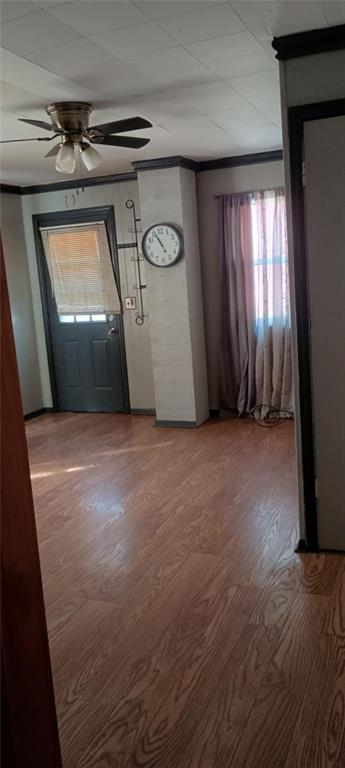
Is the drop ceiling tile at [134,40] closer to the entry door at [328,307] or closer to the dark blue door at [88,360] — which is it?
the entry door at [328,307]

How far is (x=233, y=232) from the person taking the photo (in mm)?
5586

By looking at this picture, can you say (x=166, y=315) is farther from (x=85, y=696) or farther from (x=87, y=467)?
(x=85, y=696)

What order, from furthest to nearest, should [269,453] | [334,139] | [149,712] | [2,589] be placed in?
[269,453], [334,139], [149,712], [2,589]

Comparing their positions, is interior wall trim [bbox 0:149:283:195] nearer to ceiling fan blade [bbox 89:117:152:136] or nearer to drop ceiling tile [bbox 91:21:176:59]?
ceiling fan blade [bbox 89:117:152:136]

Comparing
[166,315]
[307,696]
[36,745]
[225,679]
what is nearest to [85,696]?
[225,679]

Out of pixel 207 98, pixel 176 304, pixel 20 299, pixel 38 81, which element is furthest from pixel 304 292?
pixel 20 299

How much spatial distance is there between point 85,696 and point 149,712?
0.25 metres

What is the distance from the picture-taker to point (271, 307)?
5594 millimetres

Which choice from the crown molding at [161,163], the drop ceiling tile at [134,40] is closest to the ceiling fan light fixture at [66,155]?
the drop ceiling tile at [134,40]

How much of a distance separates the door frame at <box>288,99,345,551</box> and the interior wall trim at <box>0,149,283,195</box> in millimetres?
2618

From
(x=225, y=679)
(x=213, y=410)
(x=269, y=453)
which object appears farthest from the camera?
(x=213, y=410)

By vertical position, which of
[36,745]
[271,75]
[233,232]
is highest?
[271,75]

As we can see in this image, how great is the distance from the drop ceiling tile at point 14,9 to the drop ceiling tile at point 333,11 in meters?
1.13

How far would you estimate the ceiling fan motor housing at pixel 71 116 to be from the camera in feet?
11.2
